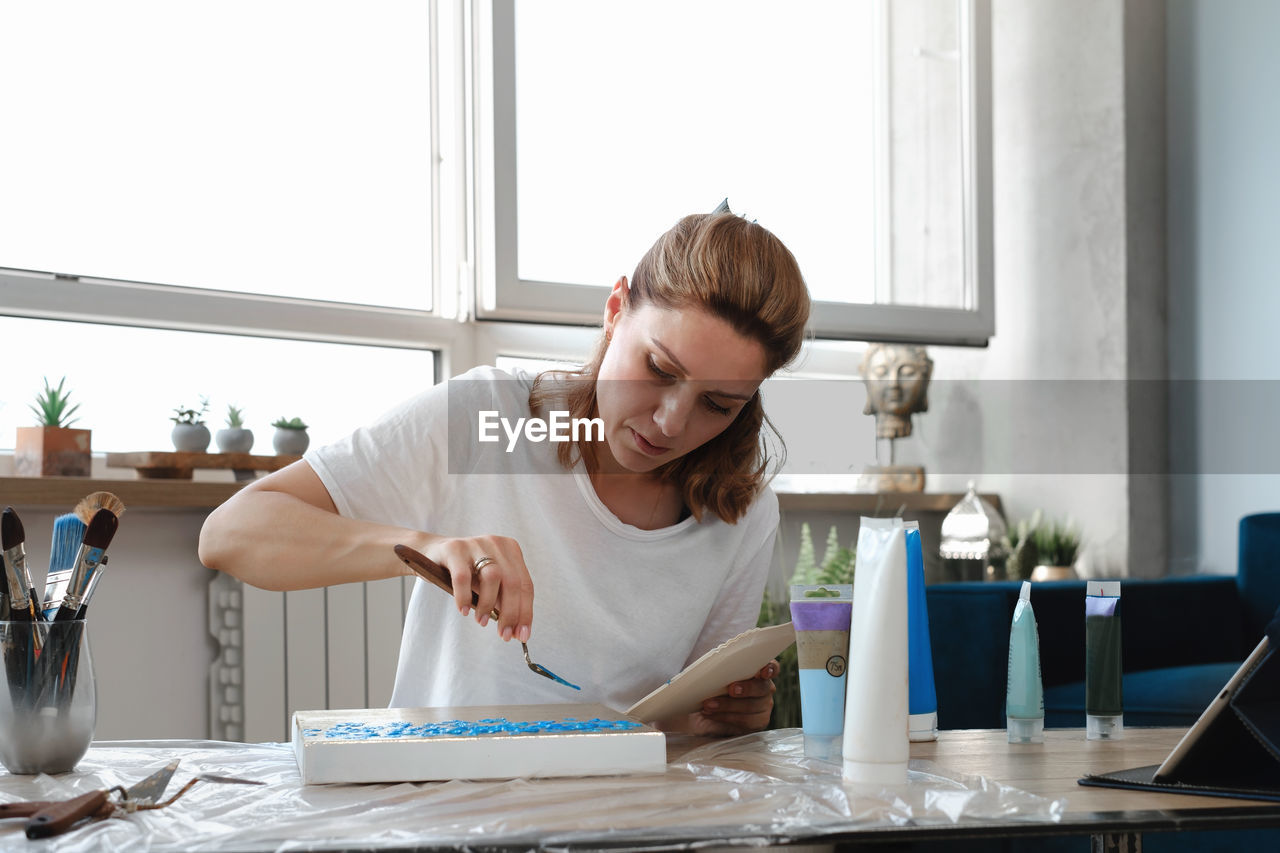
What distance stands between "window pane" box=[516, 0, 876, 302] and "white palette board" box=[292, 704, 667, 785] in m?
1.70

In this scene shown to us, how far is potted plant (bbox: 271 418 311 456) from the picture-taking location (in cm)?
225

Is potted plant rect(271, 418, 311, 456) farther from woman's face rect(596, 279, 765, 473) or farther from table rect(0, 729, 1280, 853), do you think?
table rect(0, 729, 1280, 853)

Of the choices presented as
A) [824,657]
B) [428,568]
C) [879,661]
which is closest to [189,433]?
[428,568]

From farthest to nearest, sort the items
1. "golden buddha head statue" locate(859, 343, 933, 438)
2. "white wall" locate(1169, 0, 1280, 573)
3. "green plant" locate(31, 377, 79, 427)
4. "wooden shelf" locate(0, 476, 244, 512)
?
"golden buddha head statue" locate(859, 343, 933, 438) → "white wall" locate(1169, 0, 1280, 573) → "green plant" locate(31, 377, 79, 427) → "wooden shelf" locate(0, 476, 244, 512)

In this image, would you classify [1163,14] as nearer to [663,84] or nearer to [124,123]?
[663,84]

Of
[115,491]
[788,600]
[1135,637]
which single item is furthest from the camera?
[788,600]

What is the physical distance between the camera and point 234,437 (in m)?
2.20

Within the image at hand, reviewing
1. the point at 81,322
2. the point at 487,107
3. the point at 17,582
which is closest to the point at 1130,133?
the point at 487,107

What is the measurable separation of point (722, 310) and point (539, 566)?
37 cm

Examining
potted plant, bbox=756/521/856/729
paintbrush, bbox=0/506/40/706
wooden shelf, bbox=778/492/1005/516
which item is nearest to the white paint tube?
paintbrush, bbox=0/506/40/706

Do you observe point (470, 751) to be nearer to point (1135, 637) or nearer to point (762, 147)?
point (1135, 637)

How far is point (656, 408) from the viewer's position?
4.22 ft

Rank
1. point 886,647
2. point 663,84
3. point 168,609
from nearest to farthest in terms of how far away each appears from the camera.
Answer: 1. point 886,647
2. point 168,609
3. point 663,84

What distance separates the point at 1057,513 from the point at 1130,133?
976mm
